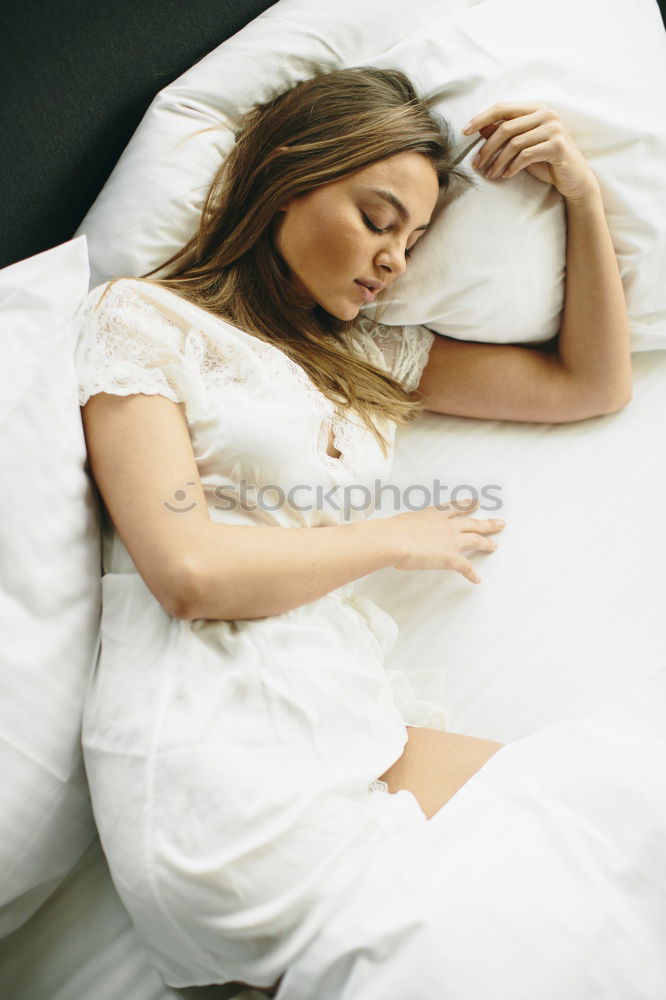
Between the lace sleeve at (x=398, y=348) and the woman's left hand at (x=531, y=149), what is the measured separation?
27 centimetres

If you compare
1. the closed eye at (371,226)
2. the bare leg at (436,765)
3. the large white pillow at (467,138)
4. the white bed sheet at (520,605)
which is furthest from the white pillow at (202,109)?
the bare leg at (436,765)

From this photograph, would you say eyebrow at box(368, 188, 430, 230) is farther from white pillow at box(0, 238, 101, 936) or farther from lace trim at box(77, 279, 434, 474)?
white pillow at box(0, 238, 101, 936)

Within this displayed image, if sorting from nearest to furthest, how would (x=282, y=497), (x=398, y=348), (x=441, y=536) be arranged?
(x=282, y=497)
(x=441, y=536)
(x=398, y=348)

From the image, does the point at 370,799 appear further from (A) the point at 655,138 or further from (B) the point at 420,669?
(A) the point at 655,138

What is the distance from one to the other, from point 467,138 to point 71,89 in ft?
1.89

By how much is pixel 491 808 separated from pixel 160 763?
0.36m

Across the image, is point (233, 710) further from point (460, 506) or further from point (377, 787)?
point (460, 506)

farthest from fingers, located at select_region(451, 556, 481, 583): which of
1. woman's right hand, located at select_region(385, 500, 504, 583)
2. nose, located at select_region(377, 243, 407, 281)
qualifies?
nose, located at select_region(377, 243, 407, 281)

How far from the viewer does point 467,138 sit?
114 cm

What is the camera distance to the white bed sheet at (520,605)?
2.85ft

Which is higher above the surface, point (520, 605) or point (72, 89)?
point (72, 89)

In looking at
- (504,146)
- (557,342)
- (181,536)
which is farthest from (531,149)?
(181,536)

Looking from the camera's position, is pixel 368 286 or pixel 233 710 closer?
pixel 233 710

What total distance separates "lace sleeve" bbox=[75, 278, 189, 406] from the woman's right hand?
370 mm
